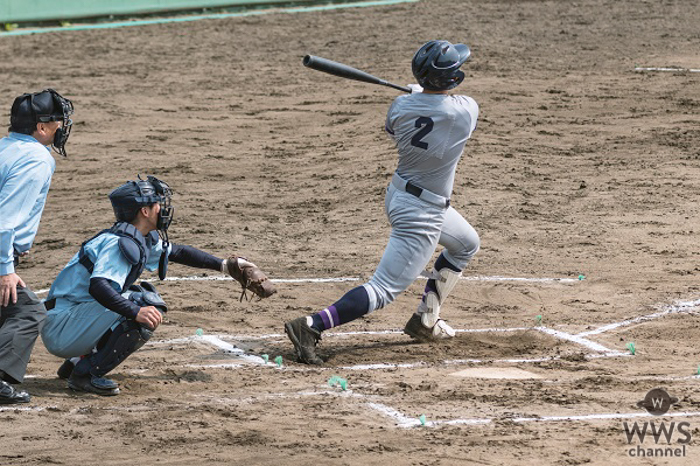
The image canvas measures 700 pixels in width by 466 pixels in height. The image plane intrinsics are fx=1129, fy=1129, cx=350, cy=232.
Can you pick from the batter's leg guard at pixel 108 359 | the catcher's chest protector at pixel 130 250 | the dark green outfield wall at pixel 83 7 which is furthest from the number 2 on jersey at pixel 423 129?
the dark green outfield wall at pixel 83 7

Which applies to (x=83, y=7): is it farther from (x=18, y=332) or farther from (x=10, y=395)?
(x=10, y=395)

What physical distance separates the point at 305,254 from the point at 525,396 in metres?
3.97

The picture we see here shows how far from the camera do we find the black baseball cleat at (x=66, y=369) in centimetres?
651

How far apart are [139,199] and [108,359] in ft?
2.94

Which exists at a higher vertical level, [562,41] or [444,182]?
[562,41]

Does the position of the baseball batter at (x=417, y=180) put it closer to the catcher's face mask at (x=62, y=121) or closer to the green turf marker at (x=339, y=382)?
the green turf marker at (x=339, y=382)

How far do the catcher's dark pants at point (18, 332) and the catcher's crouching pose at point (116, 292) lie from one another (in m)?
0.13

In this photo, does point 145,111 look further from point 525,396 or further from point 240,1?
point 525,396

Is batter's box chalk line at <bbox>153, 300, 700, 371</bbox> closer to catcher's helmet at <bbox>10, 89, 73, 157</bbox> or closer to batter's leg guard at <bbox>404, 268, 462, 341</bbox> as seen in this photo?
batter's leg guard at <bbox>404, 268, 462, 341</bbox>

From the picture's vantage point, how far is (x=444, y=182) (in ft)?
23.3

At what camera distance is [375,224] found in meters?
10.7

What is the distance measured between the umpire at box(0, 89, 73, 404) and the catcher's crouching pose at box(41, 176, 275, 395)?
16 centimetres

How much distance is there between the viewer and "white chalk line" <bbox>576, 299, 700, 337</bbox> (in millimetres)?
7750

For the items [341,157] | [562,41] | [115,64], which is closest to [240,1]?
[115,64]
